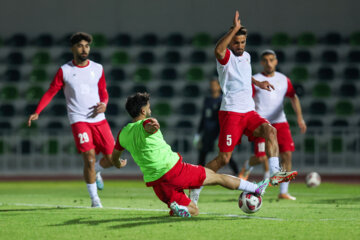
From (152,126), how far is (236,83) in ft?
7.18

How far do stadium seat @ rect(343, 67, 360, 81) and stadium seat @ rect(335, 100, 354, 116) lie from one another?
1.33m

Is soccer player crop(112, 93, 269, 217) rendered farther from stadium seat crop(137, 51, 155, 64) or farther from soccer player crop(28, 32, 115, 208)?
stadium seat crop(137, 51, 155, 64)

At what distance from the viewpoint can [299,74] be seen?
22031 millimetres

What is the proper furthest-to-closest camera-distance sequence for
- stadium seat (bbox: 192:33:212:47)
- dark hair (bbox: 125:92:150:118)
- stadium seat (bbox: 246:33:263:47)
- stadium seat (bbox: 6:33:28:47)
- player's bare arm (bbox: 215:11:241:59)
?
stadium seat (bbox: 6:33:28:47)
stadium seat (bbox: 192:33:212:47)
stadium seat (bbox: 246:33:263:47)
player's bare arm (bbox: 215:11:241:59)
dark hair (bbox: 125:92:150:118)

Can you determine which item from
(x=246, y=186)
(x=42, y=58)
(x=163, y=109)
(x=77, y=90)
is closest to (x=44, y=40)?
(x=42, y=58)

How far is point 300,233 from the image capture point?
607 cm

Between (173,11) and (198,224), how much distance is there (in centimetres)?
1800

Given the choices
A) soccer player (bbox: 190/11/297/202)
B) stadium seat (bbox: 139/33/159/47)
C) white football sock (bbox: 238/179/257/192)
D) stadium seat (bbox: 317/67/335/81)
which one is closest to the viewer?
white football sock (bbox: 238/179/257/192)

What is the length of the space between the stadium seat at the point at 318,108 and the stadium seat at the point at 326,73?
4.13 feet

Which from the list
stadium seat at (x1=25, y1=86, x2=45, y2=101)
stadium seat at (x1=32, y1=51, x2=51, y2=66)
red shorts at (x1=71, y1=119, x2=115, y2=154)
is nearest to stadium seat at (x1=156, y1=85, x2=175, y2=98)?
stadium seat at (x1=25, y1=86, x2=45, y2=101)

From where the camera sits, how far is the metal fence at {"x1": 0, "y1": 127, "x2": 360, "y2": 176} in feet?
58.5

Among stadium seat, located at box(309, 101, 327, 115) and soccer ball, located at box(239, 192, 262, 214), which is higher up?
soccer ball, located at box(239, 192, 262, 214)

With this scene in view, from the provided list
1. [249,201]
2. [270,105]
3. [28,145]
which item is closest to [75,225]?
[249,201]

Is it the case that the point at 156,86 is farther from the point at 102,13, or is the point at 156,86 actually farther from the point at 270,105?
the point at 270,105
